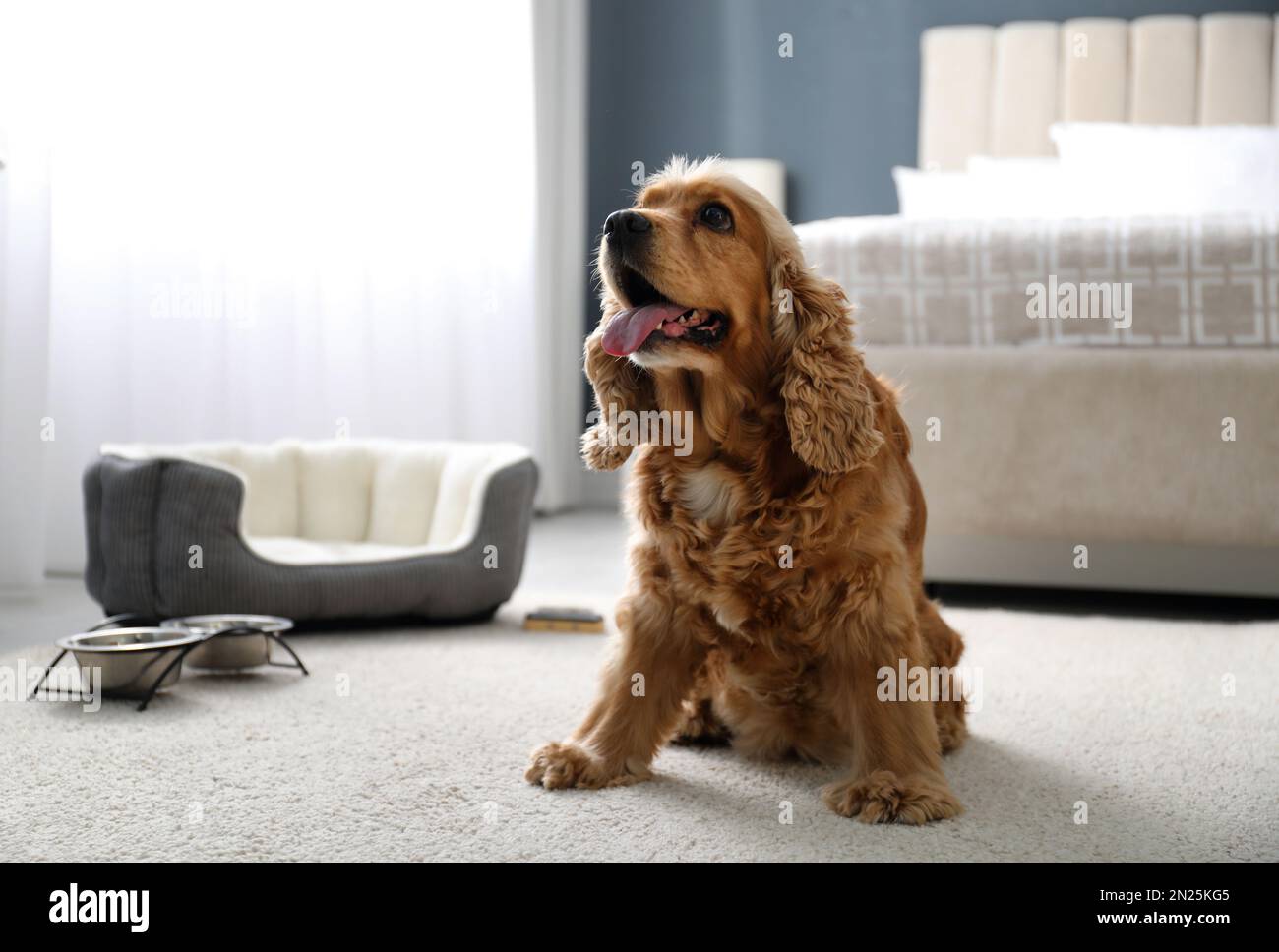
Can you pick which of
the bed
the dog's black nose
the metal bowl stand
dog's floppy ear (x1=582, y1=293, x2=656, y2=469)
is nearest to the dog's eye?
the dog's black nose

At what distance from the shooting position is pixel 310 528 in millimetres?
3088

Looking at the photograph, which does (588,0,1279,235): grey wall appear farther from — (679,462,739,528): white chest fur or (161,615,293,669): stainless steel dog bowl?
(679,462,739,528): white chest fur

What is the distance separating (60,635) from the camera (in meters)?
2.66

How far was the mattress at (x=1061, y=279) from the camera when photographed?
294 centimetres

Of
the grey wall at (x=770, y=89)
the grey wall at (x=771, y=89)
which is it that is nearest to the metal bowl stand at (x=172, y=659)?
the grey wall at (x=770, y=89)

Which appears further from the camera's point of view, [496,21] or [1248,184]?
[496,21]

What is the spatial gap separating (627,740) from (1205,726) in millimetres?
1016

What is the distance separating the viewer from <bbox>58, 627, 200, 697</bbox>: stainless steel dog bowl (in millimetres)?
2021

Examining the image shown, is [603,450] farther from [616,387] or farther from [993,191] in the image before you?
[993,191]

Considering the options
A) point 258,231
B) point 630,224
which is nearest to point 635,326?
point 630,224

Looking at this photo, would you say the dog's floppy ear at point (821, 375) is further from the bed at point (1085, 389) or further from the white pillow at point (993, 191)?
the white pillow at point (993, 191)
